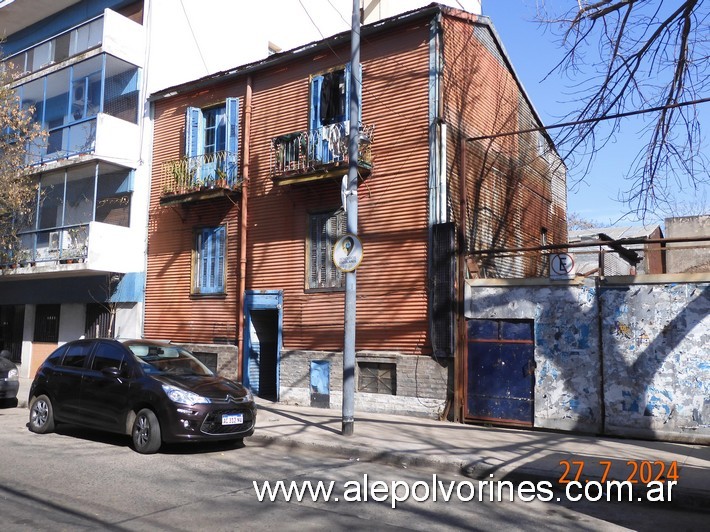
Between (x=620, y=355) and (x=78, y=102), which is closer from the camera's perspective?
(x=620, y=355)

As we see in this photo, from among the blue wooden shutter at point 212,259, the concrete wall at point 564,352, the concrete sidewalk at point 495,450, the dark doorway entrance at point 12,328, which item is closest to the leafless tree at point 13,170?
the dark doorway entrance at point 12,328

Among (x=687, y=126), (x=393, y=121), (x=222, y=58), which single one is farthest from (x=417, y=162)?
(x=222, y=58)

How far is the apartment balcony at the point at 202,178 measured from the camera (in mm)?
15844

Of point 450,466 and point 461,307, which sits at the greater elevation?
point 461,307

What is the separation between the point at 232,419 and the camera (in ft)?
29.4

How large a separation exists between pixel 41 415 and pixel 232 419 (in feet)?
12.4

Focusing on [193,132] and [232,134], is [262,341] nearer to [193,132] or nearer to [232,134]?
[232,134]

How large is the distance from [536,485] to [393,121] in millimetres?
8562

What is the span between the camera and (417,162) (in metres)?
13.2

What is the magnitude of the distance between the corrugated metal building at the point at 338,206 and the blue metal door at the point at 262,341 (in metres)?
0.04

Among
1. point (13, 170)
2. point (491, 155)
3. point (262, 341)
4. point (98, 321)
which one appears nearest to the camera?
point (491, 155)

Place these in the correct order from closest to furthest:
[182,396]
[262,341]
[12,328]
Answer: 1. [182,396]
2. [262,341]
3. [12,328]

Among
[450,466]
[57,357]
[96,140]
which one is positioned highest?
[96,140]
